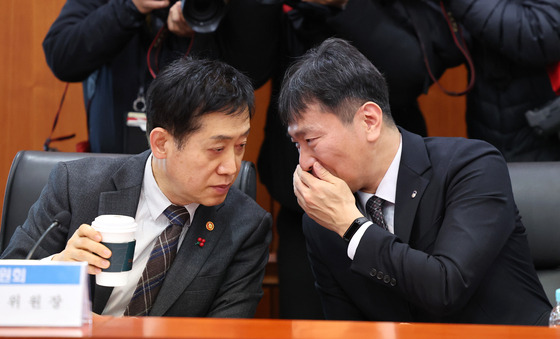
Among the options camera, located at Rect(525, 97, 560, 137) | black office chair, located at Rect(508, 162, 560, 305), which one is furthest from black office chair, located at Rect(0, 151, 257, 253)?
camera, located at Rect(525, 97, 560, 137)

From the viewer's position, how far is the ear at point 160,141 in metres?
1.71

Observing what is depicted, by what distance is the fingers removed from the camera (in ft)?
4.35

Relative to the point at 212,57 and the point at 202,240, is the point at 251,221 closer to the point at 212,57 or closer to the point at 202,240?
the point at 202,240

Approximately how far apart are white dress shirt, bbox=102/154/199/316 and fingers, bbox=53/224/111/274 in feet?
0.95

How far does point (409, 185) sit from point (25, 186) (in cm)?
101

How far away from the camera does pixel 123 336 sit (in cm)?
92

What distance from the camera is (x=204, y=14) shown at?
2010 mm

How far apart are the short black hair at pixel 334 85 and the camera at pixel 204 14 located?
1.17 ft

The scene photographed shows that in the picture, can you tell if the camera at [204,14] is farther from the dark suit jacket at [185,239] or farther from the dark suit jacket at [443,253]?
the dark suit jacket at [443,253]

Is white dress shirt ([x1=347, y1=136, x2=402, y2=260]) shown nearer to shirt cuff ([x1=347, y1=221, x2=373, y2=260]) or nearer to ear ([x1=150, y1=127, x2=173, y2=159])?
shirt cuff ([x1=347, y1=221, x2=373, y2=260])

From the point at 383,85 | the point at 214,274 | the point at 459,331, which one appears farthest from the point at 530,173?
the point at 459,331

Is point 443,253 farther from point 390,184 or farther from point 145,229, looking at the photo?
point 145,229

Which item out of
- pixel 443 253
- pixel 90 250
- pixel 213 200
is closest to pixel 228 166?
pixel 213 200

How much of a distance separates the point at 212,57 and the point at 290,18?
262mm
